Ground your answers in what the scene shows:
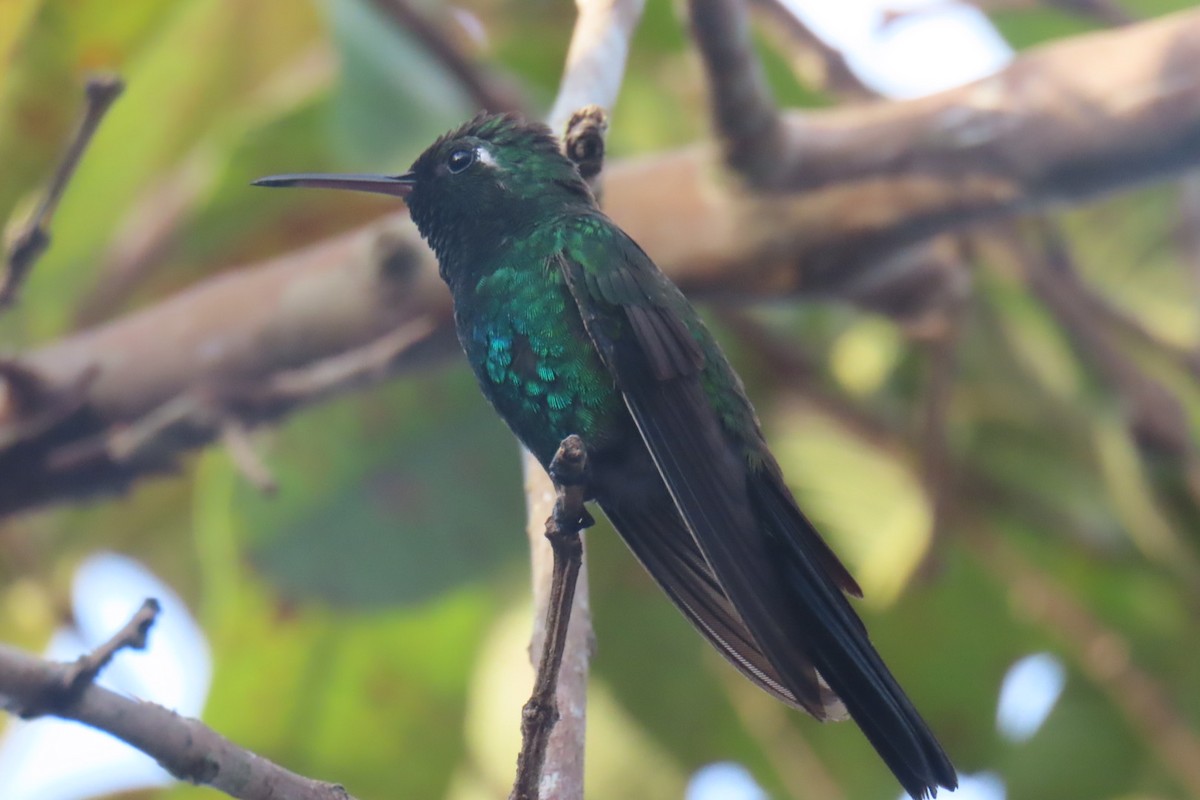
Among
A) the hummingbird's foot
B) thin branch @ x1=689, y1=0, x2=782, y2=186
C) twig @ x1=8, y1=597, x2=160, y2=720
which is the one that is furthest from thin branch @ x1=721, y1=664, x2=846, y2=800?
twig @ x1=8, y1=597, x2=160, y2=720

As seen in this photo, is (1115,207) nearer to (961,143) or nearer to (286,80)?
(961,143)

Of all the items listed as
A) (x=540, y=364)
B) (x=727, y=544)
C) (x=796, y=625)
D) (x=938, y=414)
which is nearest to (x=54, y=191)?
(x=540, y=364)

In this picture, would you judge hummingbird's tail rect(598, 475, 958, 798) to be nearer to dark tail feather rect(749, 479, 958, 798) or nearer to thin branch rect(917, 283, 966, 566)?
dark tail feather rect(749, 479, 958, 798)

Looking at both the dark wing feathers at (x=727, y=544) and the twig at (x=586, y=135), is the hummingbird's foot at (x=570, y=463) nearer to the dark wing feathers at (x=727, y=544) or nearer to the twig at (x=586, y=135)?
the dark wing feathers at (x=727, y=544)

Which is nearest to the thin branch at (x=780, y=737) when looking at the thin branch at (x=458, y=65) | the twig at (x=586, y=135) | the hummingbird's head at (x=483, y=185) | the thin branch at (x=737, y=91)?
the thin branch at (x=737, y=91)

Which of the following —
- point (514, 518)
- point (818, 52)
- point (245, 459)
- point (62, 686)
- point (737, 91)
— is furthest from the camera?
point (818, 52)

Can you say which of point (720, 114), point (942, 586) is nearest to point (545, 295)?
point (720, 114)

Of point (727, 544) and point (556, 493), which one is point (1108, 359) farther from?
point (556, 493)
